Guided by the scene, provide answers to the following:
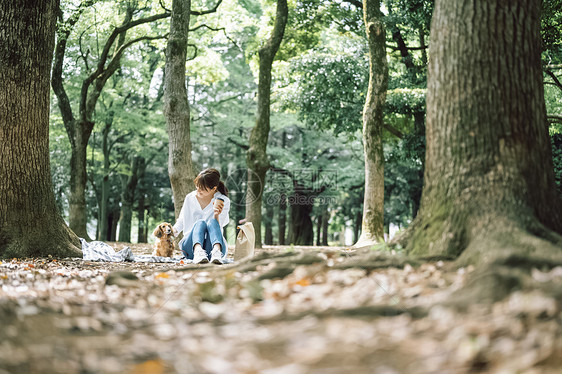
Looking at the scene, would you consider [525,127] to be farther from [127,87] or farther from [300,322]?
[127,87]

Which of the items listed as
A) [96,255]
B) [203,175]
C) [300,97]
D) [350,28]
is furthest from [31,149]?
[350,28]

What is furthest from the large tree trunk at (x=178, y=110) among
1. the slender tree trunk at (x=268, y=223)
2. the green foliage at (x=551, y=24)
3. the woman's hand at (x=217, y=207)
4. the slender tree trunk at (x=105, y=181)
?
the slender tree trunk at (x=268, y=223)

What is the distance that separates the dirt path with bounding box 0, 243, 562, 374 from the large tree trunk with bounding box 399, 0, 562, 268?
0.52 meters

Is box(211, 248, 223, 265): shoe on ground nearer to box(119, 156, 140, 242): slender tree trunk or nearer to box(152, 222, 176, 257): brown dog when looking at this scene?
box(152, 222, 176, 257): brown dog

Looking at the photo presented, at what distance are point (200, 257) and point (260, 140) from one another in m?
5.77

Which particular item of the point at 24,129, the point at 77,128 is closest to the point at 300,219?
the point at 77,128

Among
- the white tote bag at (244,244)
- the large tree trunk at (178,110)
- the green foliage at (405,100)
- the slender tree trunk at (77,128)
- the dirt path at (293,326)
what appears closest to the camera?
the dirt path at (293,326)

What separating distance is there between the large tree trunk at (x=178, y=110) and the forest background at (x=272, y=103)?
13.4 feet

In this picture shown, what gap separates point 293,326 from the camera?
2.81 meters

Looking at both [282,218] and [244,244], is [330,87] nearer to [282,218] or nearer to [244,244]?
[282,218]

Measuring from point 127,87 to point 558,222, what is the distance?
19.1 metres

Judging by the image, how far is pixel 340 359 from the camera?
2352mm

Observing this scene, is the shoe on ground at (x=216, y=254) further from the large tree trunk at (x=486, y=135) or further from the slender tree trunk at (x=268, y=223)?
the slender tree trunk at (x=268, y=223)

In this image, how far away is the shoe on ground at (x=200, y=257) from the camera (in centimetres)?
691
